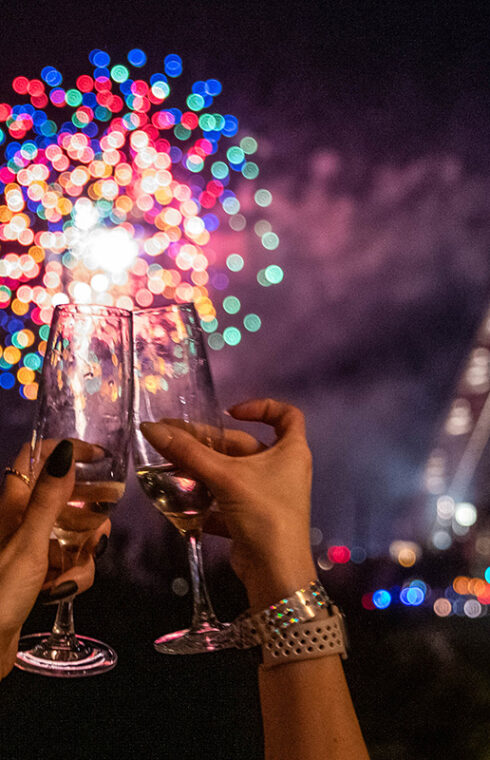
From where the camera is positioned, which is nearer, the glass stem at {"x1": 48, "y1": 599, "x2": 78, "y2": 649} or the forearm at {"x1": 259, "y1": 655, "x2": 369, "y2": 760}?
the forearm at {"x1": 259, "y1": 655, "x2": 369, "y2": 760}

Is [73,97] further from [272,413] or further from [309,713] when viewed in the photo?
[309,713]

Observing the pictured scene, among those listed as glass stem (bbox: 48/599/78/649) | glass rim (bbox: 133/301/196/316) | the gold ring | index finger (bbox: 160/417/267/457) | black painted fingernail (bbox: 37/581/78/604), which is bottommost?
glass stem (bbox: 48/599/78/649)

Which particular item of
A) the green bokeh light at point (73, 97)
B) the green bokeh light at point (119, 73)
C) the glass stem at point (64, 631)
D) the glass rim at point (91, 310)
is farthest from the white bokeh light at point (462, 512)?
the glass rim at point (91, 310)

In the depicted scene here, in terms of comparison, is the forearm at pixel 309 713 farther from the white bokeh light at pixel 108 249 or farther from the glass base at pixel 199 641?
the white bokeh light at pixel 108 249

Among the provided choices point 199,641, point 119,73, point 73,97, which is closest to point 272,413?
point 199,641

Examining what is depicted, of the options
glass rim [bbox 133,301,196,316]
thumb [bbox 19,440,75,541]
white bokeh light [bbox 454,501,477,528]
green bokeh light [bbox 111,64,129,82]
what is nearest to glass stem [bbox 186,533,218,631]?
thumb [bbox 19,440,75,541]

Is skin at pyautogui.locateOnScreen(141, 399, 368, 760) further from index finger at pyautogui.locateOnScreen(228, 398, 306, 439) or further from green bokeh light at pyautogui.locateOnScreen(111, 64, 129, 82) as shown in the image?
green bokeh light at pyautogui.locateOnScreen(111, 64, 129, 82)
